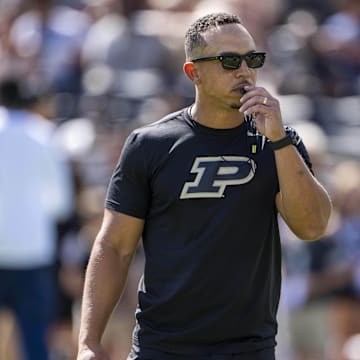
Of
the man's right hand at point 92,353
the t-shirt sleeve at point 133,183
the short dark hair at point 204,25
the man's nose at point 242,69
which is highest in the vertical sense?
the short dark hair at point 204,25

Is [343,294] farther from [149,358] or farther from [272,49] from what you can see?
[149,358]

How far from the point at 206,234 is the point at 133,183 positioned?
1.15 feet

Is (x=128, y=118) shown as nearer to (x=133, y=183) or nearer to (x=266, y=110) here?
(x=133, y=183)

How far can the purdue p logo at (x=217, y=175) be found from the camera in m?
4.35

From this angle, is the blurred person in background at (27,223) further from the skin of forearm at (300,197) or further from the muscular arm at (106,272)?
the skin of forearm at (300,197)

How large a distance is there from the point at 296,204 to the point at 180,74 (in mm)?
6488

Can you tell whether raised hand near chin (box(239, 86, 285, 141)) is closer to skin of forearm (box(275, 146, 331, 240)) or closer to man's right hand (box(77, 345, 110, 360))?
skin of forearm (box(275, 146, 331, 240))

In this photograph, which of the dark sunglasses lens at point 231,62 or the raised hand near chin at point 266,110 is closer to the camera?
the raised hand near chin at point 266,110

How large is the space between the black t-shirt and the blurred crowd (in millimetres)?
3329

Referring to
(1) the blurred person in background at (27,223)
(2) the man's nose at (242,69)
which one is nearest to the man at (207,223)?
(2) the man's nose at (242,69)

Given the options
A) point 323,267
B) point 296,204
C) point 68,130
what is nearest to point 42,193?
point 323,267

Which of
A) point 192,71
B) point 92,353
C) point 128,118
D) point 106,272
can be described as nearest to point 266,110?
point 192,71

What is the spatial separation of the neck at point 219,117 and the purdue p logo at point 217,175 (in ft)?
0.47

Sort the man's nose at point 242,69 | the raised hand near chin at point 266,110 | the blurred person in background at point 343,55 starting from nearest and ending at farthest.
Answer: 1. the raised hand near chin at point 266,110
2. the man's nose at point 242,69
3. the blurred person in background at point 343,55
